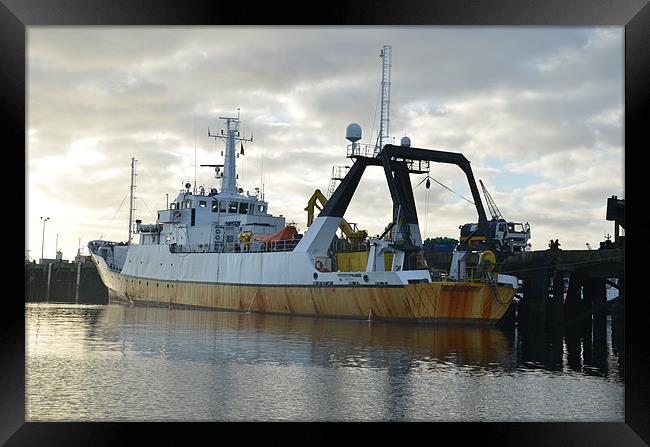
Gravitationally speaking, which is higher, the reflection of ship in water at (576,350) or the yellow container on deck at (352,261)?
the yellow container on deck at (352,261)

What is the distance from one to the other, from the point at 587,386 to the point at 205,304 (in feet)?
88.9

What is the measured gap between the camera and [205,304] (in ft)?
125

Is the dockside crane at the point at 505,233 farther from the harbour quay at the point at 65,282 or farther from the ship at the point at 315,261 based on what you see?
the harbour quay at the point at 65,282

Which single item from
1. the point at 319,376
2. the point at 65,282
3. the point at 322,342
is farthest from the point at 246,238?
the point at 65,282

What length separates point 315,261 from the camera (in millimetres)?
30703

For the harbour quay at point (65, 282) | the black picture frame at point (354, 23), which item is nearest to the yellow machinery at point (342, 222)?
the black picture frame at point (354, 23)

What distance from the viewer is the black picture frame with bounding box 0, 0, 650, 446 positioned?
281 inches

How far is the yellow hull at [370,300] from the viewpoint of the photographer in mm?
25969

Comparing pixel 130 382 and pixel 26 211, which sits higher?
pixel 26 211

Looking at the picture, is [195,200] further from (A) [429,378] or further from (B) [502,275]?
(A) [429,378]

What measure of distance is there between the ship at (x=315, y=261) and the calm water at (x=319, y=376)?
244 centimetres

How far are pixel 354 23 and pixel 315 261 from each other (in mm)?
23549

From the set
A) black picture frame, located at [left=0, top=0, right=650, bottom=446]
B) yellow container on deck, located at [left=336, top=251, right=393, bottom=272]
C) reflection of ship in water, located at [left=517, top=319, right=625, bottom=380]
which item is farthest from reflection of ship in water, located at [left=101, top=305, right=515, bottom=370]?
black picture frame, located at [left=0, top=0, right=650, bottom=446]

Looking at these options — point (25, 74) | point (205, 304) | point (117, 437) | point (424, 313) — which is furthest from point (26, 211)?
point (205, 304)
